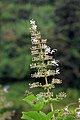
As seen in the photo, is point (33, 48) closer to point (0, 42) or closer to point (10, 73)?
point (10, 73)

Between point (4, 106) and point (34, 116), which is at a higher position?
point (4, 106)

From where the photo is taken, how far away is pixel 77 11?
35875 mm

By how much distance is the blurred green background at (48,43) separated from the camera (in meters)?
35.8

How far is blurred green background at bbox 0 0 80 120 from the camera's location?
3581 cm

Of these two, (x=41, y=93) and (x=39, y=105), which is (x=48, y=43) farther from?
(x=39, y=105)

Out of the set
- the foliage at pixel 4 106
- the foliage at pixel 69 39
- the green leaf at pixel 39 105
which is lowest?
the green leaf at pixel 39 105

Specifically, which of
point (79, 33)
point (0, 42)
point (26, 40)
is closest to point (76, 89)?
point (79, 33)

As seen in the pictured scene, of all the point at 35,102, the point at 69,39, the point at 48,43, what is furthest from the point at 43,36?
the point at 35,102

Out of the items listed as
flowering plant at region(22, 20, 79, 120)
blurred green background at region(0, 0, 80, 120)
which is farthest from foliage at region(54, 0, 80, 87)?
flowering plant at region(22, 20, 79, 120)

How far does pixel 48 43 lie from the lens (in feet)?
117

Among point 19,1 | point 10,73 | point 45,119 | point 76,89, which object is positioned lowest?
point 45,119

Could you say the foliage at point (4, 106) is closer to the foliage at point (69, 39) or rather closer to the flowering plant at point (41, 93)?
the flowering plant at point (41, 93)

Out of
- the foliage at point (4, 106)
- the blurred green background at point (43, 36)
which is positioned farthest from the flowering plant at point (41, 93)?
the blurred green background at point (43, 36)

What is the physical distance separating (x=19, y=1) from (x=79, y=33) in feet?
59.6
